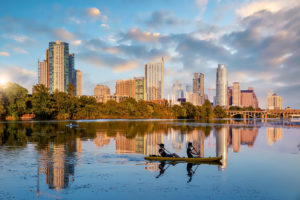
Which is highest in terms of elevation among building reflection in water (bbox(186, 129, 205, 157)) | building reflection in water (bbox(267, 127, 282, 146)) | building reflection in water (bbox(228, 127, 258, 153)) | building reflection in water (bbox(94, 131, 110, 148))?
building reflection in water (bbox(94, 131, 110, 148))

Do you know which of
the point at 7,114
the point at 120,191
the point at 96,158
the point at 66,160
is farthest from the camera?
the point at 7,114

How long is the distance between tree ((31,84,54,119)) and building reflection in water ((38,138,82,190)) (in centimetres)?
9286

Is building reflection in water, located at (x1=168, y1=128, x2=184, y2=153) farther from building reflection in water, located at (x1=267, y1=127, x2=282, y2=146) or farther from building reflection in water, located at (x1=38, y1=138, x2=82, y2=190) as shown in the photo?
building reflection in water, located at (x1=267, y1=127, x2=282, y2=146)

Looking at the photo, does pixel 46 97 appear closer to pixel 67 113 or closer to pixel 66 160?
pixel 67 113

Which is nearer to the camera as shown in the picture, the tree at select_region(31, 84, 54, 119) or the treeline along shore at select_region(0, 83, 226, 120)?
the treeline along shore at select_region(0, 83, 226, 120)

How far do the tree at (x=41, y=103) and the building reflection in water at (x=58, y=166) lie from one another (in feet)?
305

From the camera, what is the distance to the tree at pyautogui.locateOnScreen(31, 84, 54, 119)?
11875 centimetres

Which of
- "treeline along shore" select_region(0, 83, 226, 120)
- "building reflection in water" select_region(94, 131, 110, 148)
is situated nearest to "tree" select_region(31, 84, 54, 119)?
"treeline along shore" select_region(0, 83, 226, 120)

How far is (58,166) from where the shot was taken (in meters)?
23.9

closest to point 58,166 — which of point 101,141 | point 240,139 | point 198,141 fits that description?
point 101,141

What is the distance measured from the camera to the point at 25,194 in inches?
655

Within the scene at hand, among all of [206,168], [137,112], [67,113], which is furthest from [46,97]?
[206,168]

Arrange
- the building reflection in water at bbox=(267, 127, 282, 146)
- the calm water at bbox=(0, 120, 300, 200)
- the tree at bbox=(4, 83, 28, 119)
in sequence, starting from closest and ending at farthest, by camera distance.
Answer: the calm water at bbox=(0, 120, 300, 200)
the building reflection in water at bbox=(267, 127, 282, 146)
the tree at bbox=(4, 83, 28, 119)

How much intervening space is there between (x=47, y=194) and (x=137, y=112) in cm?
17227
